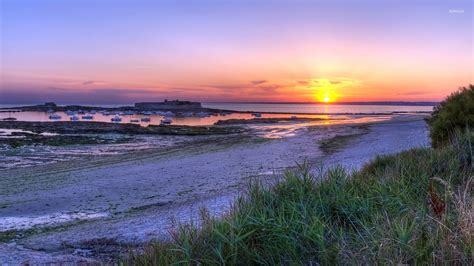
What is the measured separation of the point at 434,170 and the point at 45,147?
2526 cm

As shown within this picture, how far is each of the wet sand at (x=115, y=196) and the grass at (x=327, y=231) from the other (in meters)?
1.20

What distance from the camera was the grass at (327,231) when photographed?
3.81m

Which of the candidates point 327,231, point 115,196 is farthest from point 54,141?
point 327,231

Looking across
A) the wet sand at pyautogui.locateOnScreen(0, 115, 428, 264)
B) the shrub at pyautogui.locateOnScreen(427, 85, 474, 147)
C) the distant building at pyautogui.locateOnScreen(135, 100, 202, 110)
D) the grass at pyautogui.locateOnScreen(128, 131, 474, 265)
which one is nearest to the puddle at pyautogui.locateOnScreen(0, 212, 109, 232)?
the wet sand at pyautogui.locateOnScreen(0, 115, 428, 264)

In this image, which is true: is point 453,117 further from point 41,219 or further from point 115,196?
point 41,219

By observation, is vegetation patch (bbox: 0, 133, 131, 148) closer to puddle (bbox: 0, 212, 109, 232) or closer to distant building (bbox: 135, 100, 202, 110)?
puddle (bbox: 0, 212, 109, 232)

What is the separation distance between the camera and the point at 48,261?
6.71 meters

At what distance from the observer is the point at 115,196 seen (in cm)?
1278

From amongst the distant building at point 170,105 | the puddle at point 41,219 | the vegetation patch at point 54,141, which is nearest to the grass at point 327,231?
the puddle at point 41,219

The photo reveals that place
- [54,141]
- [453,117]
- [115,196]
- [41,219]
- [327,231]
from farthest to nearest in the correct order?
[54,141] → [453,117] → [115,196] → [41,219] → [327,231]

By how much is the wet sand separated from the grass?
120 cm

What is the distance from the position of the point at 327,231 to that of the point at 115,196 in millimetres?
9451

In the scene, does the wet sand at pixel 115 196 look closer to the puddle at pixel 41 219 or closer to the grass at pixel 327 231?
the puddle at pixel 41 219

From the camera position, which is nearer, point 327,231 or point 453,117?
point 327,231
